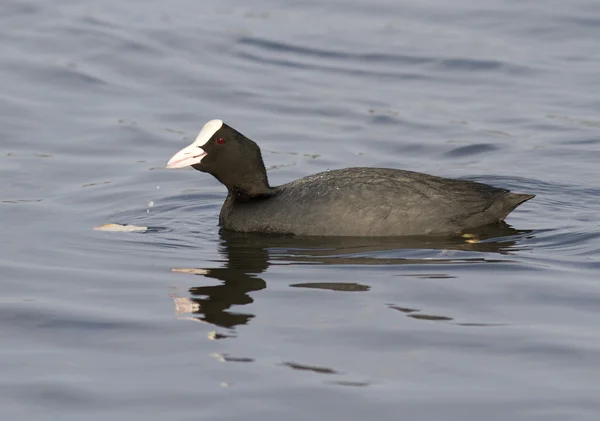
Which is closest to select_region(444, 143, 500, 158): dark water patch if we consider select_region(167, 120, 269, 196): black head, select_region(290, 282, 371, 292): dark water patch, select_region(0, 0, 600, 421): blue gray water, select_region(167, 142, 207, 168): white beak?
select_region(0, 0, 600, 421): blue gray water

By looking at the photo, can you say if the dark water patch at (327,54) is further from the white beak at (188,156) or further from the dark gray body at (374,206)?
the white beak at (188,156)

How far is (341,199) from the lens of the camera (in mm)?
9422

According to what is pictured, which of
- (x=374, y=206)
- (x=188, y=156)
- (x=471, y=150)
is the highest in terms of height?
(x=188, y=156)

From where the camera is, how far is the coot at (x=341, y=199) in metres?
9.43

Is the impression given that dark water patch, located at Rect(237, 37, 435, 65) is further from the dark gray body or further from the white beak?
the white beak

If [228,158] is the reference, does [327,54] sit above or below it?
above

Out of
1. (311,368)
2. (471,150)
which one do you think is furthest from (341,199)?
(471,150)

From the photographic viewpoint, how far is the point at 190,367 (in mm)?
6285

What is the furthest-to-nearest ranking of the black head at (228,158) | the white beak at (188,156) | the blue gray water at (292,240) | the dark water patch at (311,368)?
the black head at (228,158) → the white beak at (188,156) → the dark water patch at (311,368) → the blue gray water at (292,240)

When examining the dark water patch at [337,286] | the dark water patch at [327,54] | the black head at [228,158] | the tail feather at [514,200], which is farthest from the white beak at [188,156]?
the dark water patch at [327,54]

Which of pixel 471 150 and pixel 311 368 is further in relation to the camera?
pixel 471 150

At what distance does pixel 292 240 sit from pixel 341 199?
495 millimetres

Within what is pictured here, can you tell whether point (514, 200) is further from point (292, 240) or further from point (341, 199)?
point (292, 240)

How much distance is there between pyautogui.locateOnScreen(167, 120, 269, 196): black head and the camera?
991 centimetres
